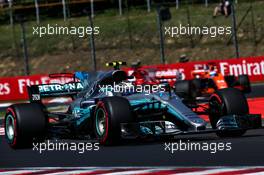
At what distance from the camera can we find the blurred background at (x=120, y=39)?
38531 millimetres

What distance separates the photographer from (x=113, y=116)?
12195mm

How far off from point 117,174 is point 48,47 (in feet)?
102

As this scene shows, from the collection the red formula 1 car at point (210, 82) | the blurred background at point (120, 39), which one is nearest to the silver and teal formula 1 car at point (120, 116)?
the red formula 1 car at point (210, 82)

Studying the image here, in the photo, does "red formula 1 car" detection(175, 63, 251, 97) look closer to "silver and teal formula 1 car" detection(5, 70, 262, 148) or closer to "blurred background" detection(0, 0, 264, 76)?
"silver and teal formula 1 car" detection(5, 70, 262, 148)

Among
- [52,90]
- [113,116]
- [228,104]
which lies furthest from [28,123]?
[228,104]

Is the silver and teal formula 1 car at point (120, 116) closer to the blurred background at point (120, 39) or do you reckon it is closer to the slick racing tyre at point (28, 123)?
the slick racing tyre at point (28, 123)

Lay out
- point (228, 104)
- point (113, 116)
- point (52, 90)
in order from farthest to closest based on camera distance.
A: point (52, 90)
point (228, 104)
point (113, 116)

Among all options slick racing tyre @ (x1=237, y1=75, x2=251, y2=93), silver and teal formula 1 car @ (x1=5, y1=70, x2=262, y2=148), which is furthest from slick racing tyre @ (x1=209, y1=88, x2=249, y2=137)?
slick racing tyre @ (x1=237, y1=75, x2=251, y2=93)

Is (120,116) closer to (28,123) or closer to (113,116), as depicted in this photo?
(113,116)

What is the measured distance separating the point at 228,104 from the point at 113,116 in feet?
6.88

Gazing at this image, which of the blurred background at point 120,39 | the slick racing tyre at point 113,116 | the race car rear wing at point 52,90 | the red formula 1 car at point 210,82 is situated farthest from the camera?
the blurred background at point 120,39

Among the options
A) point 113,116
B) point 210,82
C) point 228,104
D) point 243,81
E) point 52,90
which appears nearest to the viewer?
point 113,116

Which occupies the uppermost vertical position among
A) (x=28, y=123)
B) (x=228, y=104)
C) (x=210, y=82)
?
(x=228, y=104)

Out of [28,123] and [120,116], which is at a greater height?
[120,116]
